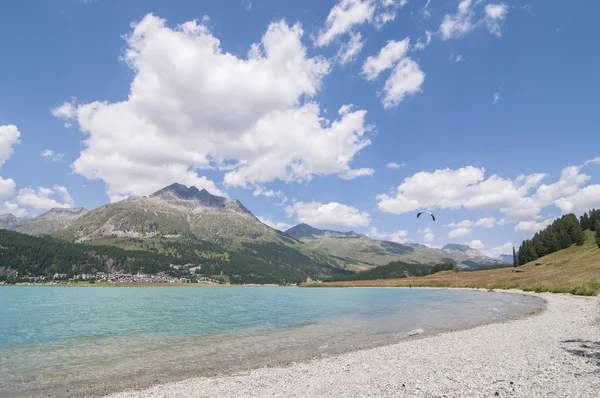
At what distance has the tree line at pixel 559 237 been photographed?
141738 mm

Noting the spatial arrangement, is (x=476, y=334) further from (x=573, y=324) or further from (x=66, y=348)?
(x=66, y=348)

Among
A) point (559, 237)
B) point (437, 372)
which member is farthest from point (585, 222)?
point (437, 372)

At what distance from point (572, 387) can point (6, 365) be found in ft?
111

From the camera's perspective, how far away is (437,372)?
1752 cm

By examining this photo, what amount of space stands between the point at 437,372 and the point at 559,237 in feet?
562

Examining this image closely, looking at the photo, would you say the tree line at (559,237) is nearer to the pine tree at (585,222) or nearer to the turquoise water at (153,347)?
the pine tree at (585,222)

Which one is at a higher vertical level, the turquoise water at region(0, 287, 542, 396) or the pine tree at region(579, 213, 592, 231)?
the pine tree at region(579, 213, 592, 231)

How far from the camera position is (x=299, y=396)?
14984 mm

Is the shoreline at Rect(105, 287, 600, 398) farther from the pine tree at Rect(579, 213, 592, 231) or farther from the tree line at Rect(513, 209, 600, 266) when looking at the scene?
the pine tree at Rect(579, 213, 592, 231)

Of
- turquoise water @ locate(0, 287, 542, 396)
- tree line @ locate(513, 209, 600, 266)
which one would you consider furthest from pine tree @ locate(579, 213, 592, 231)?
turquoise water @ locate(0, 287, 542, 396)

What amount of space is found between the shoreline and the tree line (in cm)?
14664

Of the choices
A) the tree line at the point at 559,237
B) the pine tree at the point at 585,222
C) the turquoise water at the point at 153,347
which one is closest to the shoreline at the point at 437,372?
the turquoise water at the point at 153,347

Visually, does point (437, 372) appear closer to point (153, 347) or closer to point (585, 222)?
point (153, 347)

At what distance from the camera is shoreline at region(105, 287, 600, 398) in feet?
46.6
